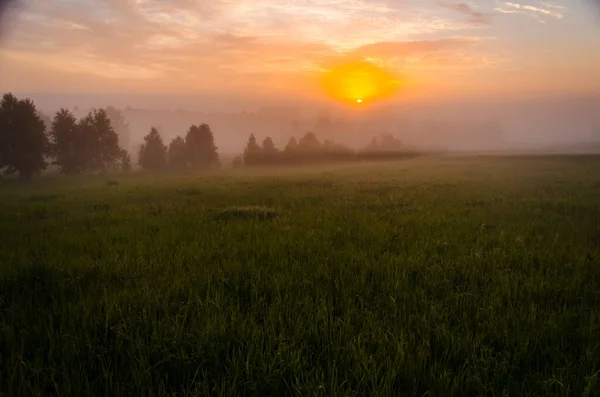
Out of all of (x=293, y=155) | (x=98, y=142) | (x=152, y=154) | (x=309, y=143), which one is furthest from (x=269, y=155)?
(x=98, y=142)

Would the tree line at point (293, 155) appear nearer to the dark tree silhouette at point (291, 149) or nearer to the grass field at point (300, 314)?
the dark tree silhouette at point (291, 149)

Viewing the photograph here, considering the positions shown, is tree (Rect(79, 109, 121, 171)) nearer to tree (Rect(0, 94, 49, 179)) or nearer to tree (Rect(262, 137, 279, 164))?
tree (Rect(0, 94, 49, 179))

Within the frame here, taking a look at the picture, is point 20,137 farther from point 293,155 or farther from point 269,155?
point 293,155

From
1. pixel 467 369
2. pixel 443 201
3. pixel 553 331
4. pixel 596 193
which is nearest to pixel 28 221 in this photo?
pixel 467 369

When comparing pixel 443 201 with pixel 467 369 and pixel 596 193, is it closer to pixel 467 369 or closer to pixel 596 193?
pixel 596 193

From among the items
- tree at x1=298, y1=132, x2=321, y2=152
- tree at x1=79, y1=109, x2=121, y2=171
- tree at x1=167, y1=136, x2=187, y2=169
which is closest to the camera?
tree at x1=79, y1=109, x2=121, y2=171

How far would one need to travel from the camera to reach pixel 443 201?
14641mm

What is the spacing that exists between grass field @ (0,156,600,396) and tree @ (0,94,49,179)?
50.1m

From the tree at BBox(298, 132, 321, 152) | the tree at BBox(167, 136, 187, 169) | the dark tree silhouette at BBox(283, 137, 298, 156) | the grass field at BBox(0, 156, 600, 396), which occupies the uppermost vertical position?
the tree at BBox(298, 132, 321, 152)

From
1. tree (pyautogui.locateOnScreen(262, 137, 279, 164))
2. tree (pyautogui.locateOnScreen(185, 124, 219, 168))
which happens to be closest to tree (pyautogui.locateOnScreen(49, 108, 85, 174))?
tree (pyautogui.locateOnScreen(185, 124, 219, 168))

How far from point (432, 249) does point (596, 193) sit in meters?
15.9

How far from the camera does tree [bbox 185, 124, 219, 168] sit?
82.9 meters

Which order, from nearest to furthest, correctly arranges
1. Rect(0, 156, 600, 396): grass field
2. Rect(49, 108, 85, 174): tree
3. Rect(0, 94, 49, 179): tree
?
Rect(0, 156, 600, 396): grass field → Rect(0, 94, 49, 179): tree → Rect(49, 108, 85, 174): tree

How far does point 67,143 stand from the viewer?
5666 centimetres
